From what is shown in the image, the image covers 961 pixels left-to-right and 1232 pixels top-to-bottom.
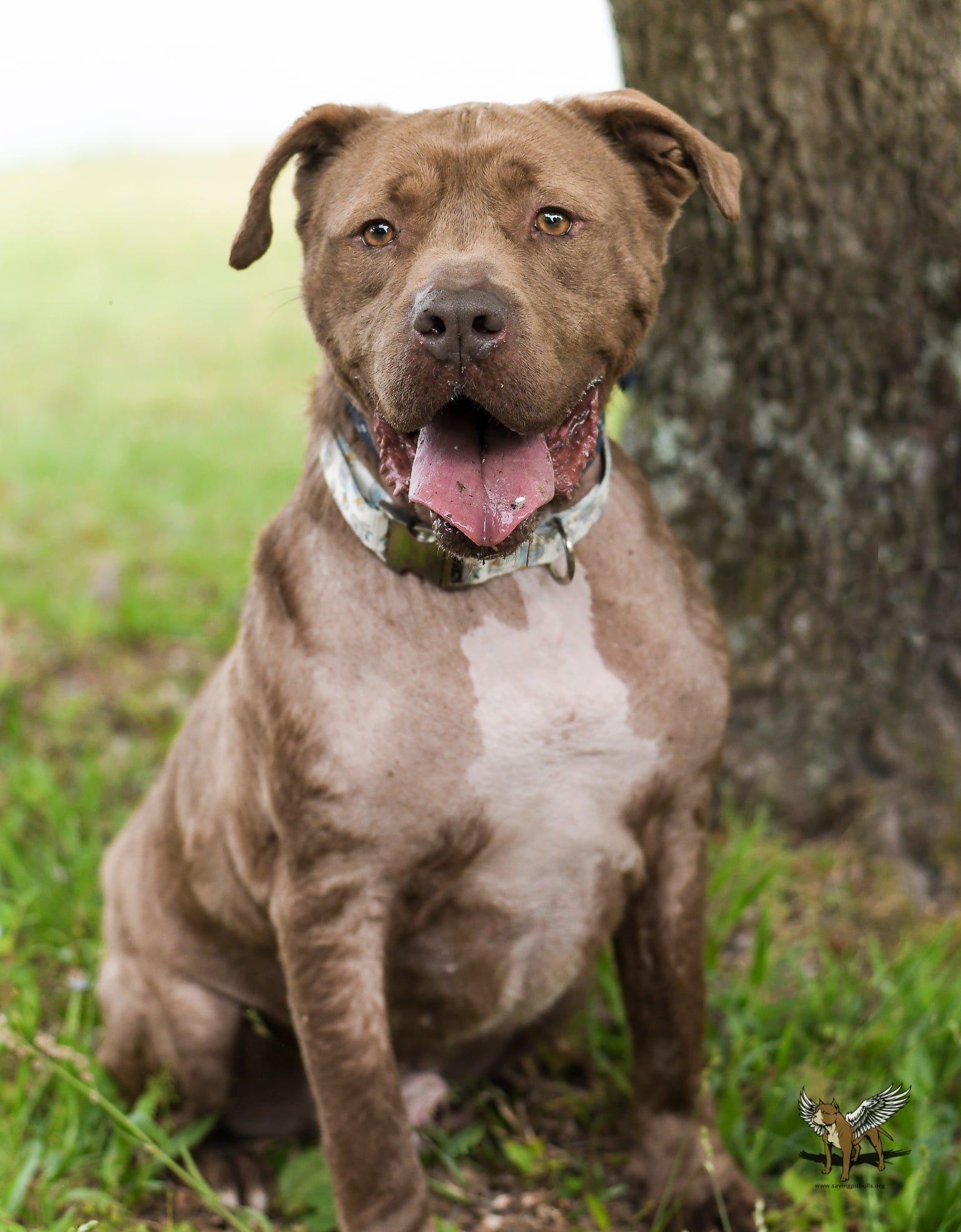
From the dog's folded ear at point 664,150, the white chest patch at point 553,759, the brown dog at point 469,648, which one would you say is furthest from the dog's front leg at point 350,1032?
the dog's folded ear at point 664,150

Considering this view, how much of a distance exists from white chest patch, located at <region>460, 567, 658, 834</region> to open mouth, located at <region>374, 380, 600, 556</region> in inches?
10.7

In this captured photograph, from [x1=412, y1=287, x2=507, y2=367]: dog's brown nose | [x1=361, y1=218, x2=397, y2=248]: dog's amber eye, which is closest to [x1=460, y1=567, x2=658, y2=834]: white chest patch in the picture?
[x1=412, y1=287, x2=507, y2=367]: dog's brown nose

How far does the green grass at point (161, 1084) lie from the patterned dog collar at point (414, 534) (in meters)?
0.42

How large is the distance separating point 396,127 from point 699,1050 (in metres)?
1.94

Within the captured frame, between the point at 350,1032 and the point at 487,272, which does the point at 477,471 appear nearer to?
the point at 487,272

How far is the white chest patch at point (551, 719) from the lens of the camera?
2.46m

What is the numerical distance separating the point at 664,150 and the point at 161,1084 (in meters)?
2.22

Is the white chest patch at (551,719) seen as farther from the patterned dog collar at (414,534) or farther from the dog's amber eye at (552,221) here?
the dog's amber eye at (552,221)

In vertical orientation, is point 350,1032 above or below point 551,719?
below

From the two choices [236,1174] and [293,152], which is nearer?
[293,152]

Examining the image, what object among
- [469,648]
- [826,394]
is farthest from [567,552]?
[826,394]

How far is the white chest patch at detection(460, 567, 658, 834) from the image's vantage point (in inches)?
96.9

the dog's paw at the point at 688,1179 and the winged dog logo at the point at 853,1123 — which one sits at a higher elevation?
the winged dog logo at the point at 853,1123

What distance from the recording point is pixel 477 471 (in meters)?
2.27
